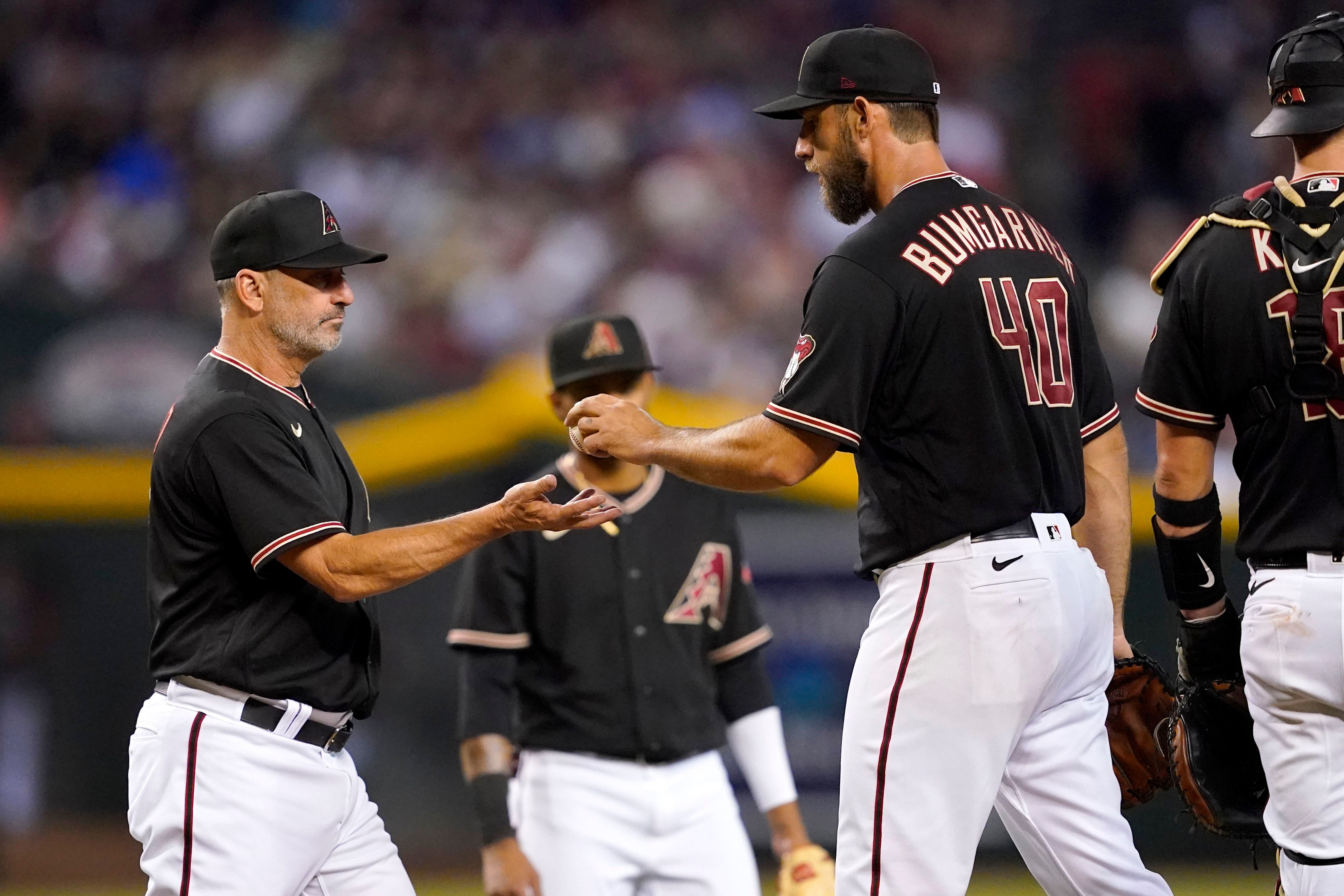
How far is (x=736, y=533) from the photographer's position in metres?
4.96

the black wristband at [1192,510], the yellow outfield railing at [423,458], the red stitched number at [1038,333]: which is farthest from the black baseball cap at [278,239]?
the yellow outfield railing at [423,458]

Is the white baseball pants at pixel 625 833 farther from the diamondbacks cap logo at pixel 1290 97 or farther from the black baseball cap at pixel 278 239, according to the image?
the diamondbacks cap logo at pixel 1290 97

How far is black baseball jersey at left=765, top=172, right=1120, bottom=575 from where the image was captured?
3.33 metres

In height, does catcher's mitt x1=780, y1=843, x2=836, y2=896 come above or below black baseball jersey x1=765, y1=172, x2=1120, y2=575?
below

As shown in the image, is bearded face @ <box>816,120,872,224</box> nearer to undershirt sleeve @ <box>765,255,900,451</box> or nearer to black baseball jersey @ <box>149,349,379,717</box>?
undershirt sleeve @ <box>765,255,900,451</box>

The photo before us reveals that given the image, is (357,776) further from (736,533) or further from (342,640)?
(736,533)

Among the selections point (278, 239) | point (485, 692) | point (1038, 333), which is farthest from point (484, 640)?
point (1038, 333)

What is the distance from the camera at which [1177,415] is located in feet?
12.5

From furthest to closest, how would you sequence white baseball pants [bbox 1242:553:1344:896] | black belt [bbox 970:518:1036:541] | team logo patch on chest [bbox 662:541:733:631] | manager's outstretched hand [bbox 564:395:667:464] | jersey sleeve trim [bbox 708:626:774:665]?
jersey sleeve trim [bbox 708:626:774:665], team logo patch on chest [bbox 662:541:733:631], manager's outstretched hand [bbox 564:395:667:464], white baseball pants [bbox 1242:553:1344:896], black belt [bbox 970:518:1036:541]

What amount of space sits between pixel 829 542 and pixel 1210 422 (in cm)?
372

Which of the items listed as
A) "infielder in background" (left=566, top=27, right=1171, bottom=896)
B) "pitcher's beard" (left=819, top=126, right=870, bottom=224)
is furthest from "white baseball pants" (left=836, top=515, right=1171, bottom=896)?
"pitcher's beard" (left=819, top=126, right=870, bottom=224)

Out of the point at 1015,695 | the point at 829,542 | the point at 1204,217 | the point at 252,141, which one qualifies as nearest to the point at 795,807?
the point at 1015,695

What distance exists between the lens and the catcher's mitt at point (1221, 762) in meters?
3.90

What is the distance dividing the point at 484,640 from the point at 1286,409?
7.70 ft
